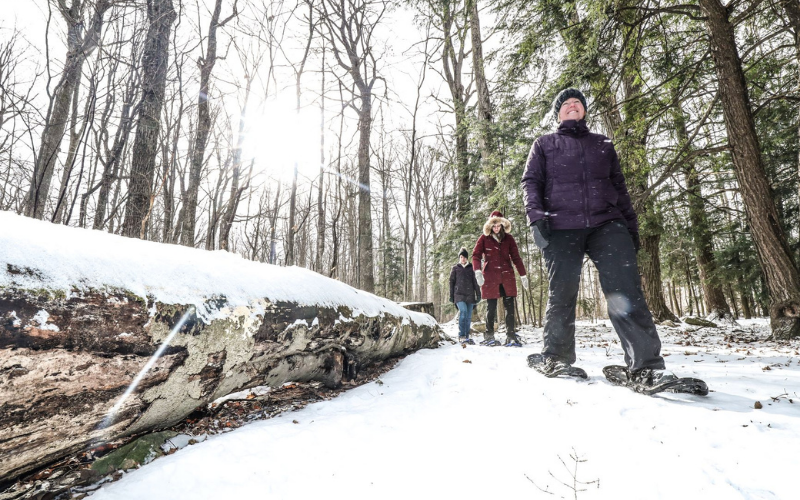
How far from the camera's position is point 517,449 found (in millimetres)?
1633

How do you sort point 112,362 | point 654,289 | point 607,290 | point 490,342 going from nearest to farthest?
point 112,362
point 607,290
point 490,342
point 654,289

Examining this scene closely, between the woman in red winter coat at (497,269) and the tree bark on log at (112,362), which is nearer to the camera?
the tree bark on log at (112,362)

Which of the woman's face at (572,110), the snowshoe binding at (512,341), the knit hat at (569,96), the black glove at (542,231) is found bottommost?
the snowshoe binding at (512,341)

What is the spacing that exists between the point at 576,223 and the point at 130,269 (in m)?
2.73

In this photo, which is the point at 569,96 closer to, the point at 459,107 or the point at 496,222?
the point at 496,222

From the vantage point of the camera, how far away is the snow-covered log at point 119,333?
1.17 m

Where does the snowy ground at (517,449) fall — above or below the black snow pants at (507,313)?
below

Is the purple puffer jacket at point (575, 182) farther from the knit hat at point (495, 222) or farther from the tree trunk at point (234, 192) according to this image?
the tree trunk at point (234, 192)

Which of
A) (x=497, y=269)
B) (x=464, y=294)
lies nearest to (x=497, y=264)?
(x=497, y=269)

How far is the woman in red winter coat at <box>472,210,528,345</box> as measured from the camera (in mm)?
5457

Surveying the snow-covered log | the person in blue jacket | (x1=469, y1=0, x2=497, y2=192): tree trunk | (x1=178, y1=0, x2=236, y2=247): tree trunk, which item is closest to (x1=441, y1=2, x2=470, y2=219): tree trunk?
(x1=469, y1=0, x2=497, y2=192): tree trunk

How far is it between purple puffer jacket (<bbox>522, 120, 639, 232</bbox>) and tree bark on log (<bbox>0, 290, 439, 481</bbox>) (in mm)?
2016

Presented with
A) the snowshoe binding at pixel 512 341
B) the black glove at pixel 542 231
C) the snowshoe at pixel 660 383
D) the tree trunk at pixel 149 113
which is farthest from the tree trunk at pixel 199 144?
the snowshoe at pixel 660 383

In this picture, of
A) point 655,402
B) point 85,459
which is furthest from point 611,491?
point 85,459
